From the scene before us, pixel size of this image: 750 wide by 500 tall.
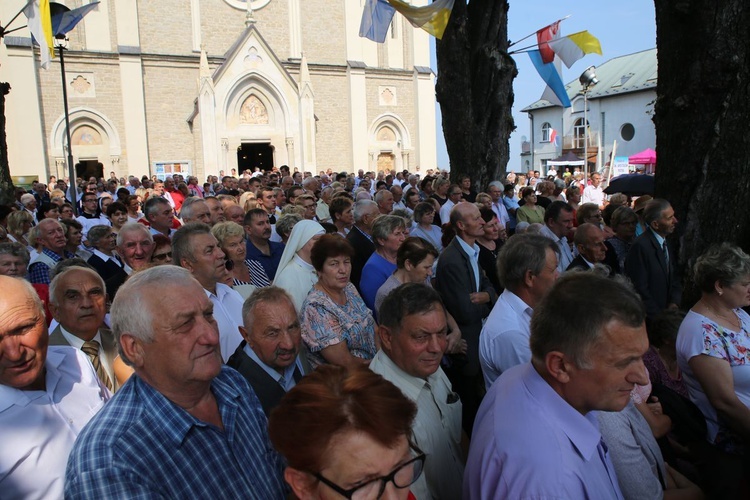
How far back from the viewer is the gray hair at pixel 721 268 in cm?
320

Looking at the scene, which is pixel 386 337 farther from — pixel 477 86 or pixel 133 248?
pixel 477 86

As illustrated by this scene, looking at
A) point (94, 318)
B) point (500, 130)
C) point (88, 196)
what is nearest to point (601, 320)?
point (94, 318)

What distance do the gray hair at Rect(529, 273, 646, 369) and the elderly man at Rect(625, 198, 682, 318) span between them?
339cm

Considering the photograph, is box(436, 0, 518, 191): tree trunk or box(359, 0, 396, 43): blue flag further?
box(359, 0, 396, 43): blue flag

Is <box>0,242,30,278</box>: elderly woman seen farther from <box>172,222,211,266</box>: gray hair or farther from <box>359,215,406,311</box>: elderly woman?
<box>359,215,406,311</box>: elderly woman

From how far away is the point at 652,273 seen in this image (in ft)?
16.4

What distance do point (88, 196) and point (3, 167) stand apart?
58.3 inches

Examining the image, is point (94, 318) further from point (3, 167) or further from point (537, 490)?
point (3, 167)

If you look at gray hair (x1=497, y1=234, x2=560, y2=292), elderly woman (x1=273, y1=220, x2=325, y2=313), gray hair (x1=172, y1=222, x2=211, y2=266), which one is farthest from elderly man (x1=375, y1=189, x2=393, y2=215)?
gray hair (x1=497, y1=234, x2=560, y2=292)

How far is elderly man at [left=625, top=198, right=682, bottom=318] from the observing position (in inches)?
192

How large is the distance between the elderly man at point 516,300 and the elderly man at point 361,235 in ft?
9.55

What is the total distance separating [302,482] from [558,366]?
962 millimetres

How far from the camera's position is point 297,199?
802 centimetres

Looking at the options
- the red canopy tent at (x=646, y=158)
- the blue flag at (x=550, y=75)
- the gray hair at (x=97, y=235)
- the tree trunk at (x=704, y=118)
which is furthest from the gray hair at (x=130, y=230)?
the red canopy tent at (x=646, y=158)
